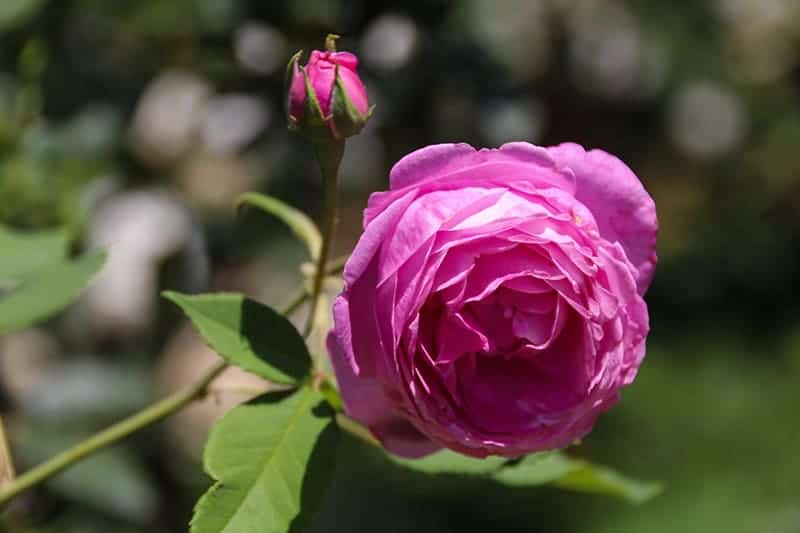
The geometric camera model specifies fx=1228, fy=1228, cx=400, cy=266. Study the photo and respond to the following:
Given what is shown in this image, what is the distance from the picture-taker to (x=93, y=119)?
68.9 inches

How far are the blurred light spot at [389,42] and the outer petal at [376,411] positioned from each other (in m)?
0.88

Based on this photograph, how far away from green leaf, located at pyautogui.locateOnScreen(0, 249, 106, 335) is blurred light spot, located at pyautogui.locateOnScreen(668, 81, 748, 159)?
126 inches

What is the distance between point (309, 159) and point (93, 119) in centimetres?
31

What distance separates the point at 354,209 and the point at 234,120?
211 centimetres

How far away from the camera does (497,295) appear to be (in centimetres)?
77

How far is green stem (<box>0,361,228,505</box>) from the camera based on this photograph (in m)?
0.91

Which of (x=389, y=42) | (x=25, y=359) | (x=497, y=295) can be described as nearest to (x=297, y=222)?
(x=497, y=295)

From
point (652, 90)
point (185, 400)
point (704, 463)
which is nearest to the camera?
point (185, 400)

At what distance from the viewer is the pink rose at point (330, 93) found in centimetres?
80

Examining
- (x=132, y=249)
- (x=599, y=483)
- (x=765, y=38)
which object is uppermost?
(x=599, y=483)

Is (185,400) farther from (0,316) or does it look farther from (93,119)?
(93,119)

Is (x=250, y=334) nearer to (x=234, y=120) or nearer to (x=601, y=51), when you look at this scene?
(x=234, y=120)

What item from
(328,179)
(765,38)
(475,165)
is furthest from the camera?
(765,38)

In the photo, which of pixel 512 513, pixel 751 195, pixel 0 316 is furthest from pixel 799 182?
pixel 0 316
